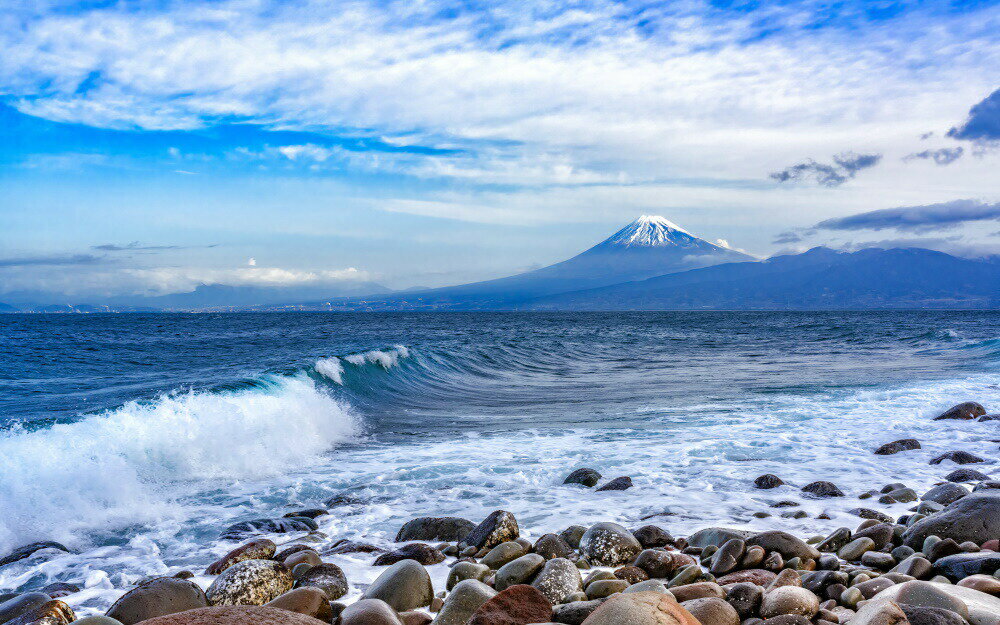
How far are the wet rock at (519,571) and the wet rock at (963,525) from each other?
315cm

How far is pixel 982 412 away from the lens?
12.7 metres

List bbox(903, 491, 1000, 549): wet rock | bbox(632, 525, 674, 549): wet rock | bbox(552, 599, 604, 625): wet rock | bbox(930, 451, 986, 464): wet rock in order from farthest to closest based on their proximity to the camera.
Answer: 1. bbox(930, 451, 986, 464): wet rock
2. bbox(632, 525, 674, 549): wet rock
3. bbox(903, 491, 1000, 549): wet rock
4. bbox(552, 599, 604, 625): wet rock

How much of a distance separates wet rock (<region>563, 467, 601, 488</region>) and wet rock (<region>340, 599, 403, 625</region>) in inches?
176

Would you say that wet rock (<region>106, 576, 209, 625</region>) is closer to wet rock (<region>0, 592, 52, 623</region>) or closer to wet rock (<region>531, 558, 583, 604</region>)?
wet rock (<region>0, 592, 52, 623</region>)

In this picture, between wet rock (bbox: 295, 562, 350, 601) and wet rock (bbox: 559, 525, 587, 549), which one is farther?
wet rock (bbox: 559, 525, 587, 549)

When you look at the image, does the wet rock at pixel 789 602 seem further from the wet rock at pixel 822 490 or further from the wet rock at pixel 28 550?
the wet rock at pixel 28 550

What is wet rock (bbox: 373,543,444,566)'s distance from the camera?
5.55m

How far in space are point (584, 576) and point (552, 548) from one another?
0.48m

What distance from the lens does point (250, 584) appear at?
15.0 ft

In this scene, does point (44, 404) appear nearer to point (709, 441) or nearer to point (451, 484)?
point (451, 484)

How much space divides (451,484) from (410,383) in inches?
536

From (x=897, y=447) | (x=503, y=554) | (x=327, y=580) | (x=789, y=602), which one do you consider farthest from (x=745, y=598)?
(x=897, y=447)

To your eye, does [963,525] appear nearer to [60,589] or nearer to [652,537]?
[652,537]

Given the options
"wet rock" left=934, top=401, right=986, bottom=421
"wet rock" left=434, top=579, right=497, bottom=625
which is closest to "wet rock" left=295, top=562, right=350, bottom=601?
→ "wet rock" left=434, top=579, right=497, bottom=625
